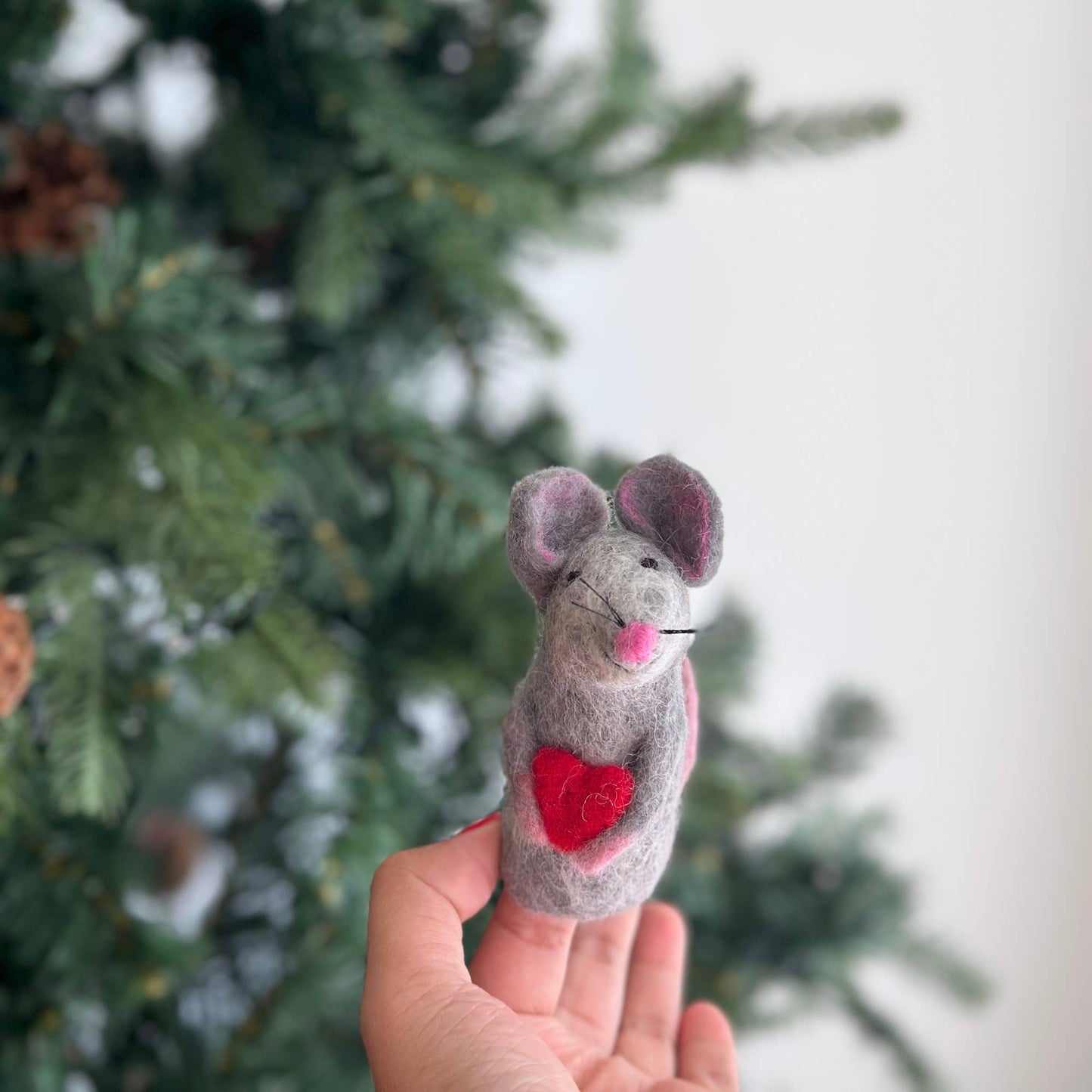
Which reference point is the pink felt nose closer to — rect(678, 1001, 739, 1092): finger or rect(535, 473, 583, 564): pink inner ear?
rect(535, 473, 583, 564): pink inner ear

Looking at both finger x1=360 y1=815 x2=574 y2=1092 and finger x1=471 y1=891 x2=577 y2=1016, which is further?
finger x1=471 y1=891 x2=577 y2=1016

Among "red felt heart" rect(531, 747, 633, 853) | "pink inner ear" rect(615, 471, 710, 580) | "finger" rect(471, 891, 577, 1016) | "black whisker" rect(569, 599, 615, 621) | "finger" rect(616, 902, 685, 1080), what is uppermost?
"pink inner ear" rect(615, 471, 710, 580)

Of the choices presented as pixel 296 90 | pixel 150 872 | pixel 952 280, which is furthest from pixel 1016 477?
pixel 150 872

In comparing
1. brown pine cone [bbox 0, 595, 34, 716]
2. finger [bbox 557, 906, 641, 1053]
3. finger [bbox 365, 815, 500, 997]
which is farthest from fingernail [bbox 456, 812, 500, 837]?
brown pine cone [bbox 0, 595, 34, 716]

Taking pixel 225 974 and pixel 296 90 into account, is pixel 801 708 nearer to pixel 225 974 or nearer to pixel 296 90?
pixel 225 974

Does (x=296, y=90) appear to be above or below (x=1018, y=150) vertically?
above

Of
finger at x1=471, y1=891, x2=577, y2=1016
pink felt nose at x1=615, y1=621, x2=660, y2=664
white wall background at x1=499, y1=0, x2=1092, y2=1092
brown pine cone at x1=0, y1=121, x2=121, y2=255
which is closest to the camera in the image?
pink felt nose at x1=615, y1=621, x2=660, y2=664

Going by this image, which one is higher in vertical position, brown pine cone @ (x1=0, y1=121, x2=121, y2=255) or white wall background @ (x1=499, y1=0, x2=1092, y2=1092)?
brown pine cone @ (x1=0, y1=121, x2=121, y2=255)

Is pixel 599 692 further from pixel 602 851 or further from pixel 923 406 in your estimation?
pixel 923 406
